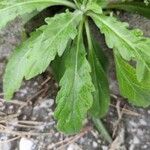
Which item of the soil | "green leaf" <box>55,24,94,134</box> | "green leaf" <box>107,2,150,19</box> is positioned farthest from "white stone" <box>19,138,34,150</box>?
"green leaf" <box>107,2,150,19</box>

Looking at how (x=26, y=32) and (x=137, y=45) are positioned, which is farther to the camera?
(x=26, y=32)

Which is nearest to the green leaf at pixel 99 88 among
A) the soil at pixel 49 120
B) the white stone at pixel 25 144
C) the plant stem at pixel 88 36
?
the plant stem at pixel 88 36

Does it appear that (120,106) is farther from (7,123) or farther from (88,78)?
(7,123)

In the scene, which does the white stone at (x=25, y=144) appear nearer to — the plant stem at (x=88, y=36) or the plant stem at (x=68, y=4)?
the plant stem at (x=88, y=36)

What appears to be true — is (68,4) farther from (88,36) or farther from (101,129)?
(101,129)

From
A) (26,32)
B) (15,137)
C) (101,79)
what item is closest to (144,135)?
(101,79)

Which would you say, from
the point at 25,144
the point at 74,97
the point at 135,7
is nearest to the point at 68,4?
the point at 135,7
